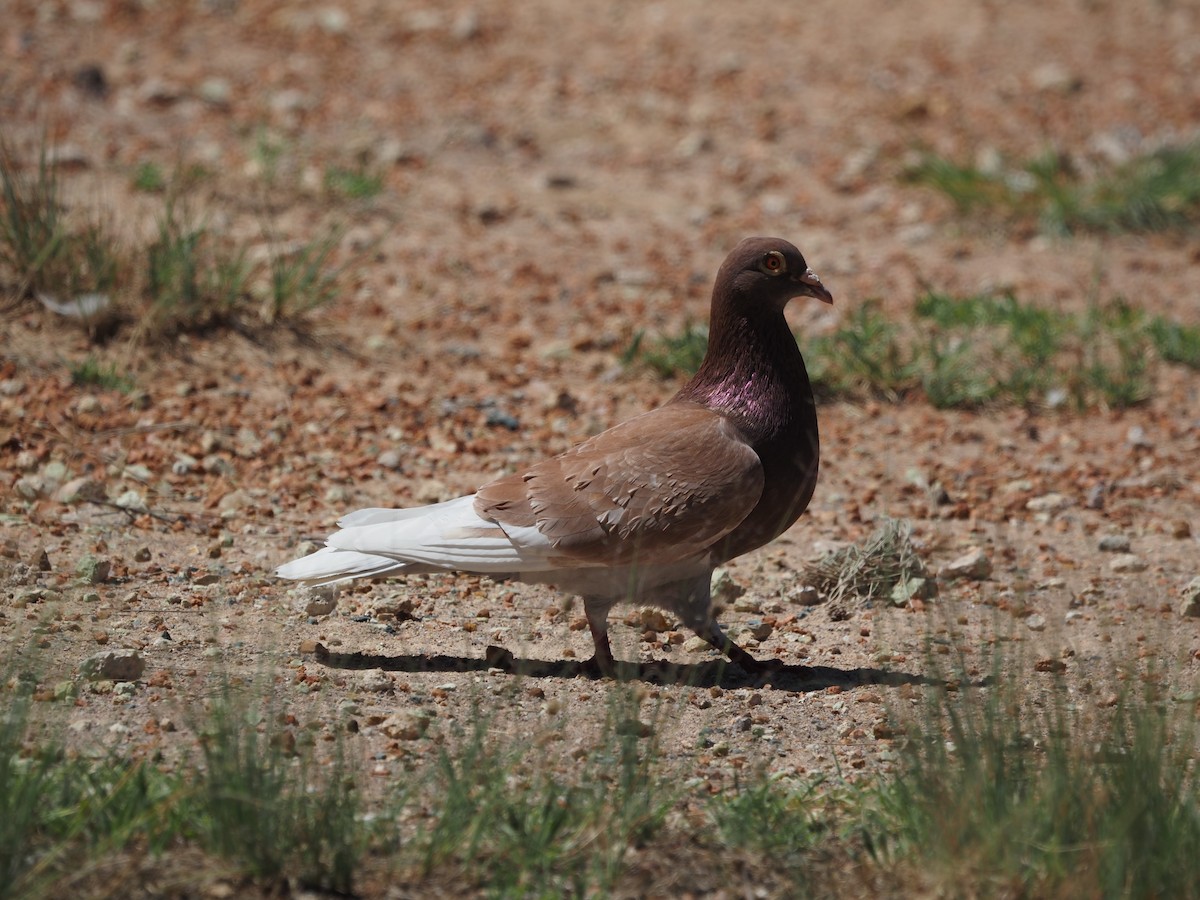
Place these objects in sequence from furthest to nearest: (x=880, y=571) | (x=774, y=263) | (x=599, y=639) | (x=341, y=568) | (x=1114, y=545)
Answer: (x=1114, y=545)
(x=880, y=571)
(x=774, y=263)
(x=599, y=639)
(x=341, y=568)

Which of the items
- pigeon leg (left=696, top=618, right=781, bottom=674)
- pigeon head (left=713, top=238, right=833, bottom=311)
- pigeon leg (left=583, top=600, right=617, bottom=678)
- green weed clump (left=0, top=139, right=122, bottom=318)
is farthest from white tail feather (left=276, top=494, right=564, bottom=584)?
green weed clump (left=0, top=139, right=122, bottom=318)

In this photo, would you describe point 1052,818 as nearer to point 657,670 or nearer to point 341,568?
point 657,670

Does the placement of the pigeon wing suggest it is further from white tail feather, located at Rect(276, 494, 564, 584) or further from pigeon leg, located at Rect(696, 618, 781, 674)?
pigeon leg, located at Rect(696, 618, 781, 674)

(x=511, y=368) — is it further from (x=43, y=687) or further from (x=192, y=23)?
(x=192, y=23)

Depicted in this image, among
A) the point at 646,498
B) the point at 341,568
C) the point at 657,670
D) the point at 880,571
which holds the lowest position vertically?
the point at 657,670

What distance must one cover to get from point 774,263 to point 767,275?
0.12ft

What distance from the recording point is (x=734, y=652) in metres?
3.93

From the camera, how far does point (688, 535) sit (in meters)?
3.70

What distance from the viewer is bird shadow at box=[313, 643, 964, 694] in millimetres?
3799

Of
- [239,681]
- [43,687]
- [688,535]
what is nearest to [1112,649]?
[688,535]

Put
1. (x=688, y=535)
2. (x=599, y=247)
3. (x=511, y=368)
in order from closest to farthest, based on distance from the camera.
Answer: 1. (x=688, y=535)
2. (x=511, y=368)
3. (x=599, y=247)

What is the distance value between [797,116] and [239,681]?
242 inches

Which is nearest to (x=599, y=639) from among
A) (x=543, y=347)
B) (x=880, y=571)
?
(x=880, y=571)

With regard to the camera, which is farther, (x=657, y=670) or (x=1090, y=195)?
(x=1090, y=195)
